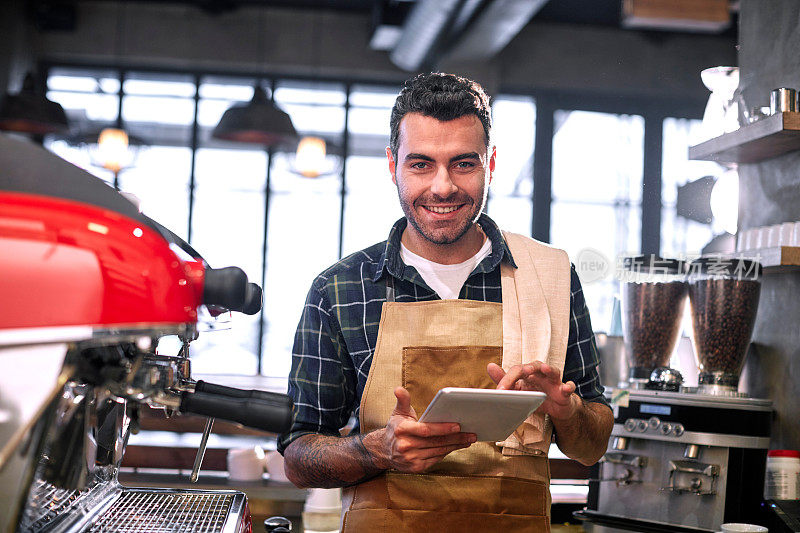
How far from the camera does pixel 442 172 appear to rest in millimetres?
1610

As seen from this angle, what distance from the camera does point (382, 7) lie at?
7.35m

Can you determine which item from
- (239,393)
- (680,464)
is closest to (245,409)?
(239,393)

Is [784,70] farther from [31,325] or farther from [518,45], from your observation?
[518,45]

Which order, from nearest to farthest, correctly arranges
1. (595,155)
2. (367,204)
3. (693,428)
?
(693,428), (595,155), (367,204)

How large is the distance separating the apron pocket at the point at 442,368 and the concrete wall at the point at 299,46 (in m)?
6.72

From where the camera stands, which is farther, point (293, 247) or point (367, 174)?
point (367, 174)

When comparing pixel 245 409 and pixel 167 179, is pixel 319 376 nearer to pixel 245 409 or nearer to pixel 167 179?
pixel 245 409

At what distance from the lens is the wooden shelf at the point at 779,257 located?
2.10m

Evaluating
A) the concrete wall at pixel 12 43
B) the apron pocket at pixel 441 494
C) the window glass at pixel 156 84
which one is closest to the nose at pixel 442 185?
the apron pocket at pixel 441 494

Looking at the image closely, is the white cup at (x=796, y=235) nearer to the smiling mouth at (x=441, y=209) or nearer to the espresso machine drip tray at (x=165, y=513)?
the smiling mouth at (x=441, y=209)

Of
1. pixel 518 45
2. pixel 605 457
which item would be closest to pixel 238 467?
pixel 605 457

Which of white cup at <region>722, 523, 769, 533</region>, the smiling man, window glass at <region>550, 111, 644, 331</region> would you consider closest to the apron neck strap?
the smiling man

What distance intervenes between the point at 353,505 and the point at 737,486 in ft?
3.07

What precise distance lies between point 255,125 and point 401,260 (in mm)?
3740
